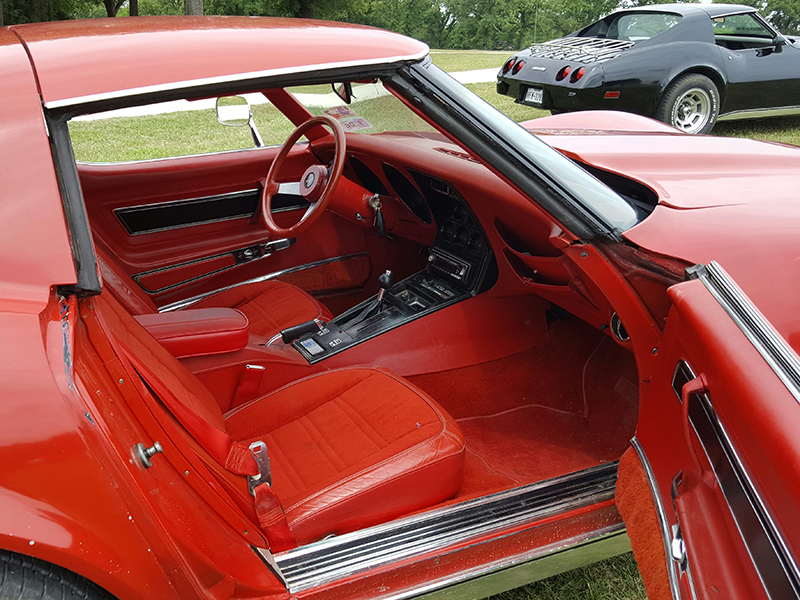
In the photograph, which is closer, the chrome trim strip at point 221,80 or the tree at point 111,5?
the chrome trim strip at point 221,80

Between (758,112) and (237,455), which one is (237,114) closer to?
(237,455)

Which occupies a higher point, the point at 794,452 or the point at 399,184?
the point at 794,452

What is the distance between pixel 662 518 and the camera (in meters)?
1.43

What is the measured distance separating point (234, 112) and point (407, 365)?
1509 mm

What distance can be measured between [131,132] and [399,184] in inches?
93.7

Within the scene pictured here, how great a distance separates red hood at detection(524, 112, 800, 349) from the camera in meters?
1.57

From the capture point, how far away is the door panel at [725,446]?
102cm

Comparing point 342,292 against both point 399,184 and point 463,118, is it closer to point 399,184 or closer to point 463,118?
point 399,184

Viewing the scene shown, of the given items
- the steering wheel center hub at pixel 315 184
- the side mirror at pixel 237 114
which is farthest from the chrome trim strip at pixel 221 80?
the side mirror at pixel 237 114

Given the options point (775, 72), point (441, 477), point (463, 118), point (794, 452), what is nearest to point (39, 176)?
point (463, 118)

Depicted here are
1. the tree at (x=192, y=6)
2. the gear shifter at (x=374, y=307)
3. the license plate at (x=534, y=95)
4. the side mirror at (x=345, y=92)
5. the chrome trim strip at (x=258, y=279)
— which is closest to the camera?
the side mirror at (x=345, y=92)

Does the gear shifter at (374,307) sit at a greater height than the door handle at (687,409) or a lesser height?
lesser

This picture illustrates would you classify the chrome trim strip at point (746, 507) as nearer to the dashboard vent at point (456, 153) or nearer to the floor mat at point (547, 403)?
the floor mat at point (547, 403)

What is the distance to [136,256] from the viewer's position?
2.95m
